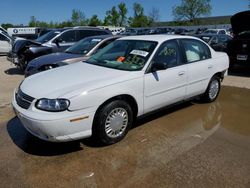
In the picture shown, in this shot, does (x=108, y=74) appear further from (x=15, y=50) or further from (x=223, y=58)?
(x=15, y=50)

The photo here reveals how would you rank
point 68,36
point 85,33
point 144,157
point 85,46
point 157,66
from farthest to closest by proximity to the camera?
1. point 85,33
2. point 68,36
3. point 85,46
4. point 157,66
5. point 144,157

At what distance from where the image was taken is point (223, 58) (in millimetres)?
6055

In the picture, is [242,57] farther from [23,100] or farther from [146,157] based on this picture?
[23,100]

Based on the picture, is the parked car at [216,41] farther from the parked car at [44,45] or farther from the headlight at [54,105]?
the headlight at [54,105]

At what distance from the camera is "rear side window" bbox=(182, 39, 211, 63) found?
5106 mm

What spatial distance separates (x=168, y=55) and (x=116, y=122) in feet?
5.30

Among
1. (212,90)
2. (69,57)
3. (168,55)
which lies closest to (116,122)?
(168,55)

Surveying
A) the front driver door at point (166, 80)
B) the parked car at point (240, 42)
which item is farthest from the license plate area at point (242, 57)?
the front driver door at point (166, 80)

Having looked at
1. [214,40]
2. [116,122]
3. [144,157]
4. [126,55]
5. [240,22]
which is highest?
[240,22]

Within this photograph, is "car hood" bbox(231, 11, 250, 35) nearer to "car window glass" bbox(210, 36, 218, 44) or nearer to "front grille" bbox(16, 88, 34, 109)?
"car window glass" bbox(210, 36, 218, 44)

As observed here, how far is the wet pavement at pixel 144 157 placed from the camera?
3121mm

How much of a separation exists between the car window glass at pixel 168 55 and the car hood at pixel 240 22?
20.1 feet

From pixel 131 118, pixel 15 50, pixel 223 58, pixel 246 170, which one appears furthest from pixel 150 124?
pixel 15 50

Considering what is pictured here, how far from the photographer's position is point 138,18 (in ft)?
212
